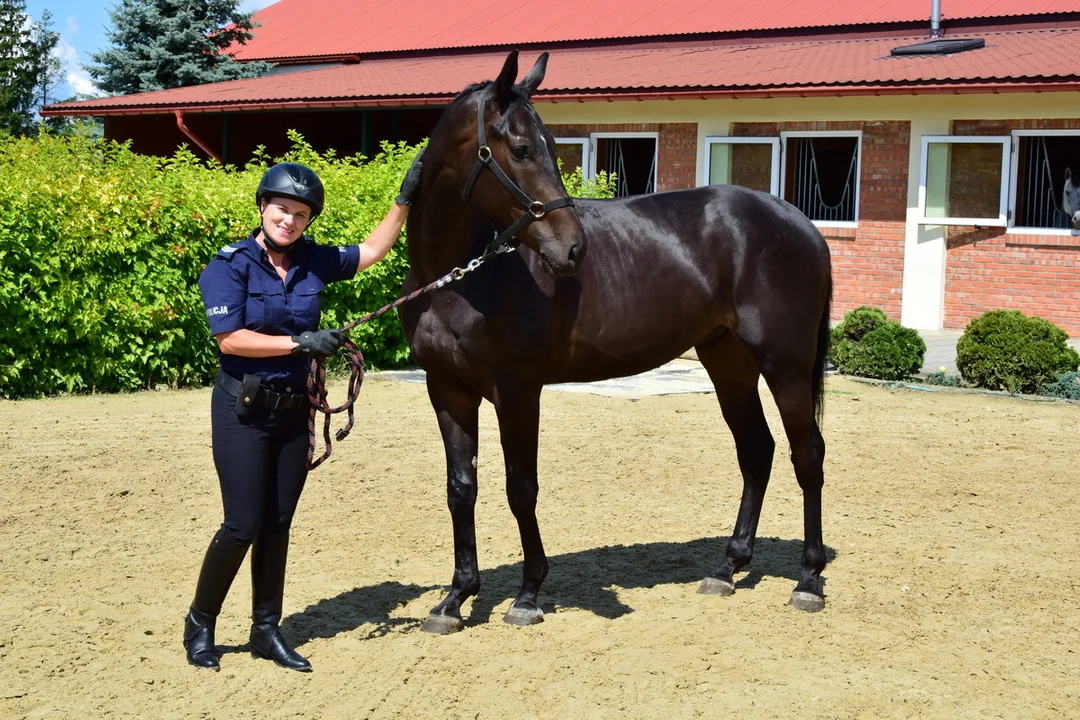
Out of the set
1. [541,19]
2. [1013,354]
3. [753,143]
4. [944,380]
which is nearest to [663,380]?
[944,380]

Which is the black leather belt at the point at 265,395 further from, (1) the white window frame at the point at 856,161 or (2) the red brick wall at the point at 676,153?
(2) the red brick wall at the point at 676,153

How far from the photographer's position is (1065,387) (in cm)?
1059

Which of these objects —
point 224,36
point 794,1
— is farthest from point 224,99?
point 794,1

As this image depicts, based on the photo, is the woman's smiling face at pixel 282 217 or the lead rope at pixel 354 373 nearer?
the woman's smiling face at pixel 282 217

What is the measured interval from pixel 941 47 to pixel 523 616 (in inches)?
576

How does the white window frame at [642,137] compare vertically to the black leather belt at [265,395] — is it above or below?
above

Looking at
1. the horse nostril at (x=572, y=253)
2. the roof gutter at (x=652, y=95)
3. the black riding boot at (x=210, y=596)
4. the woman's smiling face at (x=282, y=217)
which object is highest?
the roof gutter at (x=652, y=95)

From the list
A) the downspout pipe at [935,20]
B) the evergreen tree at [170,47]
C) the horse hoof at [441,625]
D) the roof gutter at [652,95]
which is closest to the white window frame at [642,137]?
the roof gutter at [652,95]

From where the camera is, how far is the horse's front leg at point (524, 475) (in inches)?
189

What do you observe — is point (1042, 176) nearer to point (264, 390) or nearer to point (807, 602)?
point (807, 602)

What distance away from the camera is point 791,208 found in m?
5.60

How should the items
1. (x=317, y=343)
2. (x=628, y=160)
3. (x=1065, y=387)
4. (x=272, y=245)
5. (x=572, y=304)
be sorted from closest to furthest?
(x=317, y=343)
(x=272, y=245)
(x=572, y=304)
(x=1065, y=387)
(x=628, y=160)

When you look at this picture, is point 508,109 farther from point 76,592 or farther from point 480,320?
point 76,592

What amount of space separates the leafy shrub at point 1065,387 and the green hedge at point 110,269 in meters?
6.11
